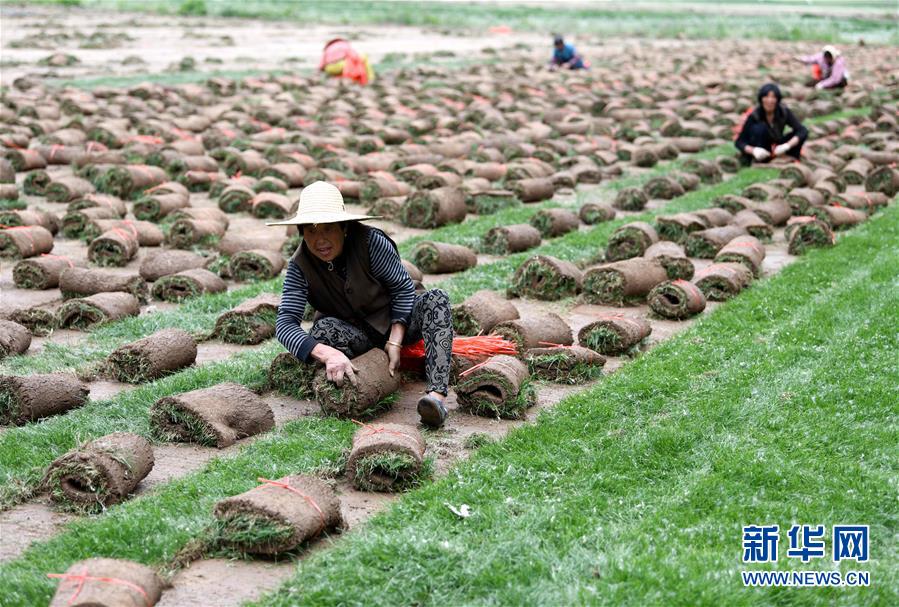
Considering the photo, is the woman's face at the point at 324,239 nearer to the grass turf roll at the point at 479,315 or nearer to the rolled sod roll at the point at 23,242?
the grass turf roll at the point at 479,315

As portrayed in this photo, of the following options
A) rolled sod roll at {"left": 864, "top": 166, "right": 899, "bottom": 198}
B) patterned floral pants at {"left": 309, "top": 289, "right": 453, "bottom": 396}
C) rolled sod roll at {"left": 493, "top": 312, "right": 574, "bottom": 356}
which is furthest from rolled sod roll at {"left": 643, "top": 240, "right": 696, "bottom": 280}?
rolled sod roll at {"left": 864, "top": 166, "right": 899, "bottom": 198}

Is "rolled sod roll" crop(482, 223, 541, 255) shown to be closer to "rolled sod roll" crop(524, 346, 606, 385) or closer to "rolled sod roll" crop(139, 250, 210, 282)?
"rolled sod roll" crop(139, 250, 210, 282)

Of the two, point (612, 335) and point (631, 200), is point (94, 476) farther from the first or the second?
point (631, 200)

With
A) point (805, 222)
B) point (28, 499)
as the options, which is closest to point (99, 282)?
point (28, 499)

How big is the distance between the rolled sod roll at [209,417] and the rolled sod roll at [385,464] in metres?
0.77

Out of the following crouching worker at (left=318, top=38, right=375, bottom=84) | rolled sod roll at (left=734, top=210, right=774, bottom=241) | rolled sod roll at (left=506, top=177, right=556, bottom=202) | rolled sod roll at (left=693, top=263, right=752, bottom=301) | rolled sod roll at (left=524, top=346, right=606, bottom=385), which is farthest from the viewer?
crouching worker at (left=318, top=38, right=375, bottom=84)

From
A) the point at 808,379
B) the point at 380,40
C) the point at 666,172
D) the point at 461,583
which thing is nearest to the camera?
the point at 461,583

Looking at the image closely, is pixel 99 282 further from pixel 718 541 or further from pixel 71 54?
pixel 71 54

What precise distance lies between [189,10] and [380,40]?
11.3 metres

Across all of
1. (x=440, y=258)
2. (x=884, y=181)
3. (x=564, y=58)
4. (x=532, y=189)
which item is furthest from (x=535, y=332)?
(x=564, y=58)

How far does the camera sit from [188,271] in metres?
8.18

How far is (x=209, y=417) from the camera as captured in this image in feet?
17.8

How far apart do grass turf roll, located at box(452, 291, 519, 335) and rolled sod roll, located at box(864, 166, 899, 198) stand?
6.82 metres

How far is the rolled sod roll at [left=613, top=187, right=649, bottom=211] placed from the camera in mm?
11438
